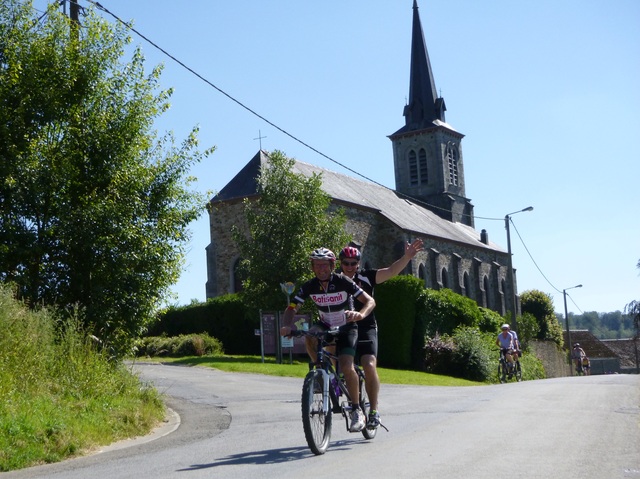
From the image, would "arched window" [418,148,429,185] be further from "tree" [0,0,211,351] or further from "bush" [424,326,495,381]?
"tree" [0,0,211,351]

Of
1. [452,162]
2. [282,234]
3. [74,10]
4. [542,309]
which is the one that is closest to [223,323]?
[282,234]

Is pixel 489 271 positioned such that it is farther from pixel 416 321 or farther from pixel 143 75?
pixel 143 75

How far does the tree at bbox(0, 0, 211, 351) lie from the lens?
12930 millimetres

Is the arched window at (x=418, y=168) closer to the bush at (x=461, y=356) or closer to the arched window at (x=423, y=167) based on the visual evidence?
the arched window at (x=423, y=167)

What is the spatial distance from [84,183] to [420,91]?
6277cm

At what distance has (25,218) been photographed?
43.2ft

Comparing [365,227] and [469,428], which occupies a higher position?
[365,227]

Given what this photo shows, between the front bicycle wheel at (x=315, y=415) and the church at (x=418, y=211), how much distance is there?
2727cm

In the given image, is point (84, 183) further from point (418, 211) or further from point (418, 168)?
point (418, 168)

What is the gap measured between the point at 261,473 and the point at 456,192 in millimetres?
70942

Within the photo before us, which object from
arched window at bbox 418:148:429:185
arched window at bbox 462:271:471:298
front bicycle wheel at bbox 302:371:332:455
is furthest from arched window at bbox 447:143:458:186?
front bicycle wheel at bbox 302:371:332:455

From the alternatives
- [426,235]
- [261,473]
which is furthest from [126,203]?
[426,235]

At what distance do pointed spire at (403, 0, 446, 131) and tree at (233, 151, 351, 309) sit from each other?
4448 centimetres

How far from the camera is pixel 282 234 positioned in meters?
30.8
